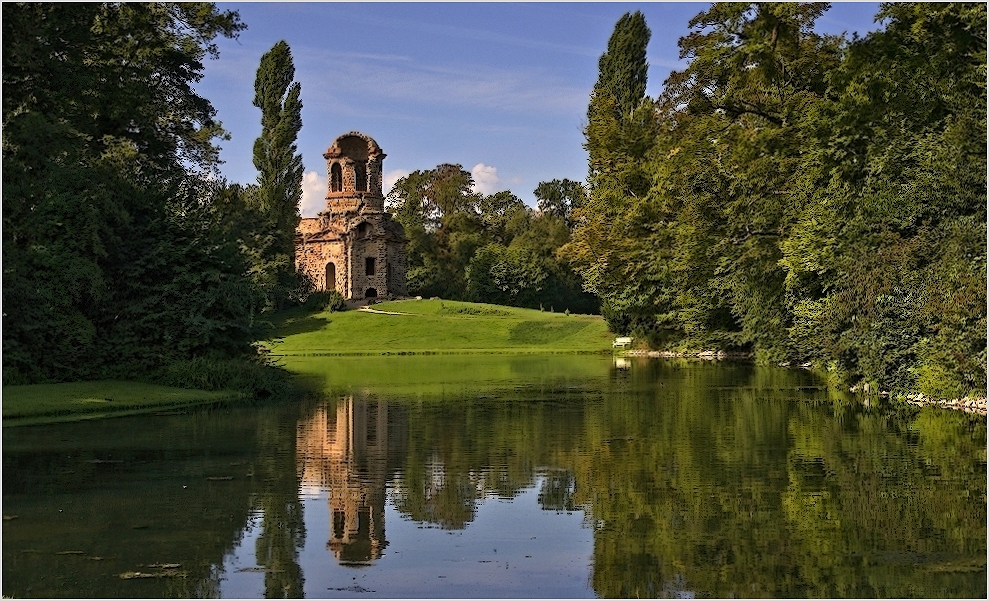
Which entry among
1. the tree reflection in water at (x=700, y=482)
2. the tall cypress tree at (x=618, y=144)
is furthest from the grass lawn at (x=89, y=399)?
the tall cypress tree at (x=618, y=144)

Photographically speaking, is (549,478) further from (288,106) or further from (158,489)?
(288,106)

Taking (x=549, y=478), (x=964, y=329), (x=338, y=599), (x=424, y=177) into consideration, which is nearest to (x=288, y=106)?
(x=424, y=177)

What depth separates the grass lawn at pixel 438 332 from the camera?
6844 centimetres

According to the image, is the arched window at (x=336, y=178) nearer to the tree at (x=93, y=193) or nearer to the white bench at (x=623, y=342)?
the white bench at (x=623, y=342)

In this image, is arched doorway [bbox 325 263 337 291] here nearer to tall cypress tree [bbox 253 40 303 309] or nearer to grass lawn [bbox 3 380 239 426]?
tall cypress tree [bbox 253 40 303 309]

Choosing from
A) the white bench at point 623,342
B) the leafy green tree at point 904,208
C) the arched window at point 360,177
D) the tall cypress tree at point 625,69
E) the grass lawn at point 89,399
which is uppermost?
the tall cypress tree at point 625,69

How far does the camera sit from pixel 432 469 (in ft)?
56.1

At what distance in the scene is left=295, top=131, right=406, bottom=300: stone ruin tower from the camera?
296 feet

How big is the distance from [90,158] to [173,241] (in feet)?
10.1

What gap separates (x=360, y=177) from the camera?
307 feet

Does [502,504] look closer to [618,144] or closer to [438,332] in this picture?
[618,144]

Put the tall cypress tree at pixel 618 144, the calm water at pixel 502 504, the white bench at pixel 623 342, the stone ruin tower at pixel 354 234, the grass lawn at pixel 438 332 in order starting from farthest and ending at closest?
the stone ruin tower at pixel 354 234, the grass lawn at pixel 438 332, the white bench at pixel 623 342, the tall cypress tree at pixel 618 144, the calm water at pixel 502 504

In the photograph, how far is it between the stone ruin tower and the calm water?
64.3 metres

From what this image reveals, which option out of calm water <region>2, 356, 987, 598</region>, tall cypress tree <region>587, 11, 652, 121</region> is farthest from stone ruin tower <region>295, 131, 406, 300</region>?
calm water <region>2, 356, 987, 598</region>
